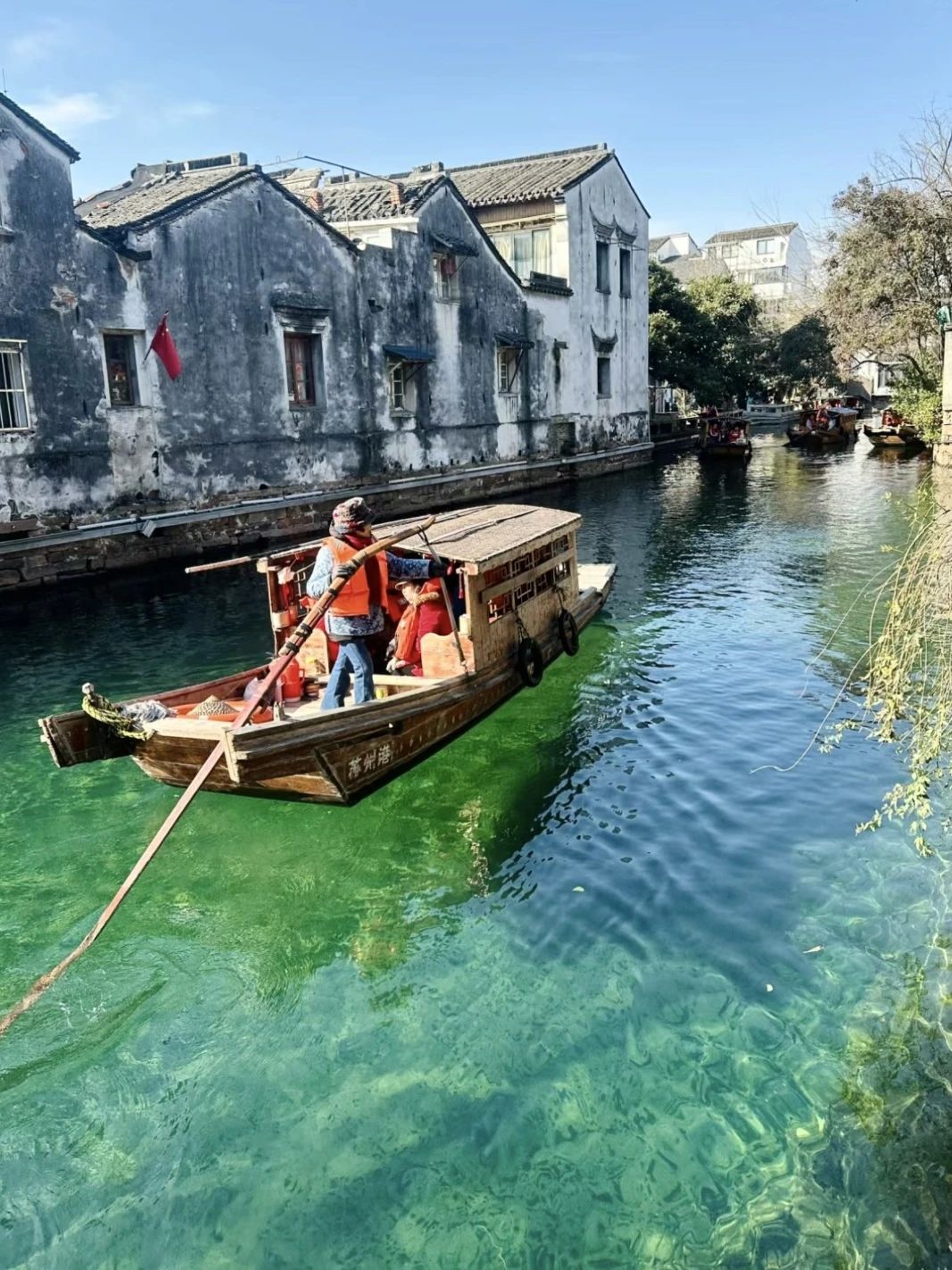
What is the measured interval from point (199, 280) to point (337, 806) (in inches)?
560

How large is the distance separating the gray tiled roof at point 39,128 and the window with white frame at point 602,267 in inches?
823

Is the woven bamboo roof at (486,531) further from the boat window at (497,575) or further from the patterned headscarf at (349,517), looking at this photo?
the patterned headscarf at (349,517)

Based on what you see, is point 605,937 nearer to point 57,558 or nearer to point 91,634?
point 91,634

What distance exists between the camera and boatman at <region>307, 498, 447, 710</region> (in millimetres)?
7559

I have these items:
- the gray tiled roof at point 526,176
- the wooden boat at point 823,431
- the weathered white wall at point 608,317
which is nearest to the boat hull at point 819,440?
the wooden boat at point 823,431

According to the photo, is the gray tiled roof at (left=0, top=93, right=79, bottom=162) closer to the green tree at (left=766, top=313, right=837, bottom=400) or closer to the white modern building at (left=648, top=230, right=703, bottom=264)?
the green tree at (left=766, top=313, right=837, bottom=400)

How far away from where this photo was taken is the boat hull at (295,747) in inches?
257

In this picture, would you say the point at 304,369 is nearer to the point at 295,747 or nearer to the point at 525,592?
the point at 525,592

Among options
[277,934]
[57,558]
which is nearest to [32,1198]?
[277,934]

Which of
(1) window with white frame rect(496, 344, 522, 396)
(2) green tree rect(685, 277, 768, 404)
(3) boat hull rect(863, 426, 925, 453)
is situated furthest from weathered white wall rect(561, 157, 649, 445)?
(3) boat hull rect(863, 426, 925, 453)

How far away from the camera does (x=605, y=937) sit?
609 cm

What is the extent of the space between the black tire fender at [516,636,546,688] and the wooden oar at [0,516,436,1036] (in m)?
1.96

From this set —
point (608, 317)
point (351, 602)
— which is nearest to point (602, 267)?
point (608, 317)

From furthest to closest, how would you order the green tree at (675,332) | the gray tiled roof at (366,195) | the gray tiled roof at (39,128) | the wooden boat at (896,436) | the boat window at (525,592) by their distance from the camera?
the green tree at (675,332) < the wooden boat at (896,436) < the gray tiled roof at (366,195) < the gray tiled roof at (39,128) < the boat window at (525,592)
